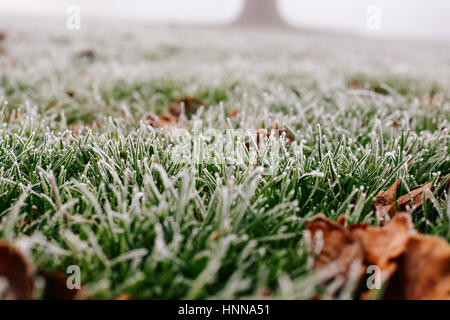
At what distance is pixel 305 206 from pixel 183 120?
0.87 meters

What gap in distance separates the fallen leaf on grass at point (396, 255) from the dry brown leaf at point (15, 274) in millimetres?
624

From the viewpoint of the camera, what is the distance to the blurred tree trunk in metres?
13.9

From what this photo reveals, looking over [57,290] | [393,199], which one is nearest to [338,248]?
[393,199]

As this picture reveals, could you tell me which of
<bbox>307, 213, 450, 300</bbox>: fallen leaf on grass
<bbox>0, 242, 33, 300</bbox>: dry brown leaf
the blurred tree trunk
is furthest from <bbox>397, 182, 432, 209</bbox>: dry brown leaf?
the blurred tree trunk

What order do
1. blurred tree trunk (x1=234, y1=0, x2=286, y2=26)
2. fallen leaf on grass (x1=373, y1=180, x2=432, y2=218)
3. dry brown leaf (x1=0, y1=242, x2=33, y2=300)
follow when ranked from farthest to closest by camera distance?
blurred tree trunk (x1=234, y1=0, x2=286, y2=26), fallen leaf on grass (x1=373, y1=180, x2=432, y2=218), dry brown leaf (x1=0, y1=242, x2=33, y2=300)

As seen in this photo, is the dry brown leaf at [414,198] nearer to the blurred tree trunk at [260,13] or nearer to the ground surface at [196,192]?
the ground surface at [196,192]

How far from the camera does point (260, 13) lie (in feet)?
46.7

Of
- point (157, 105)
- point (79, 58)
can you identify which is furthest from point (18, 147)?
point (79, 58)

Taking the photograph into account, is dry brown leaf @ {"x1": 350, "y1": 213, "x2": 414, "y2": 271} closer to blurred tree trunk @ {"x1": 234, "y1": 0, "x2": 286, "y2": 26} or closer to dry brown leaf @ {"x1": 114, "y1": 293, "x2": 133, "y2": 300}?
dry brown leaf @ {"x1": 114, "y1": 293, "x2": 133, "y2": 300}

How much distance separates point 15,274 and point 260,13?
14.9m

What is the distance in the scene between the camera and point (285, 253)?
0.85 metres

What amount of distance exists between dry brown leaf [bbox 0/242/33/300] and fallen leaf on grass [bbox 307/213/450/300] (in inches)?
24.6

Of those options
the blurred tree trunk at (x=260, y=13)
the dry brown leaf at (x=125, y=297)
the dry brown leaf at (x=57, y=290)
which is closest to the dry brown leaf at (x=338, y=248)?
the dry brown leaf at (x=125, y=297)

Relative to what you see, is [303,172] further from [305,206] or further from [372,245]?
[372,245]
